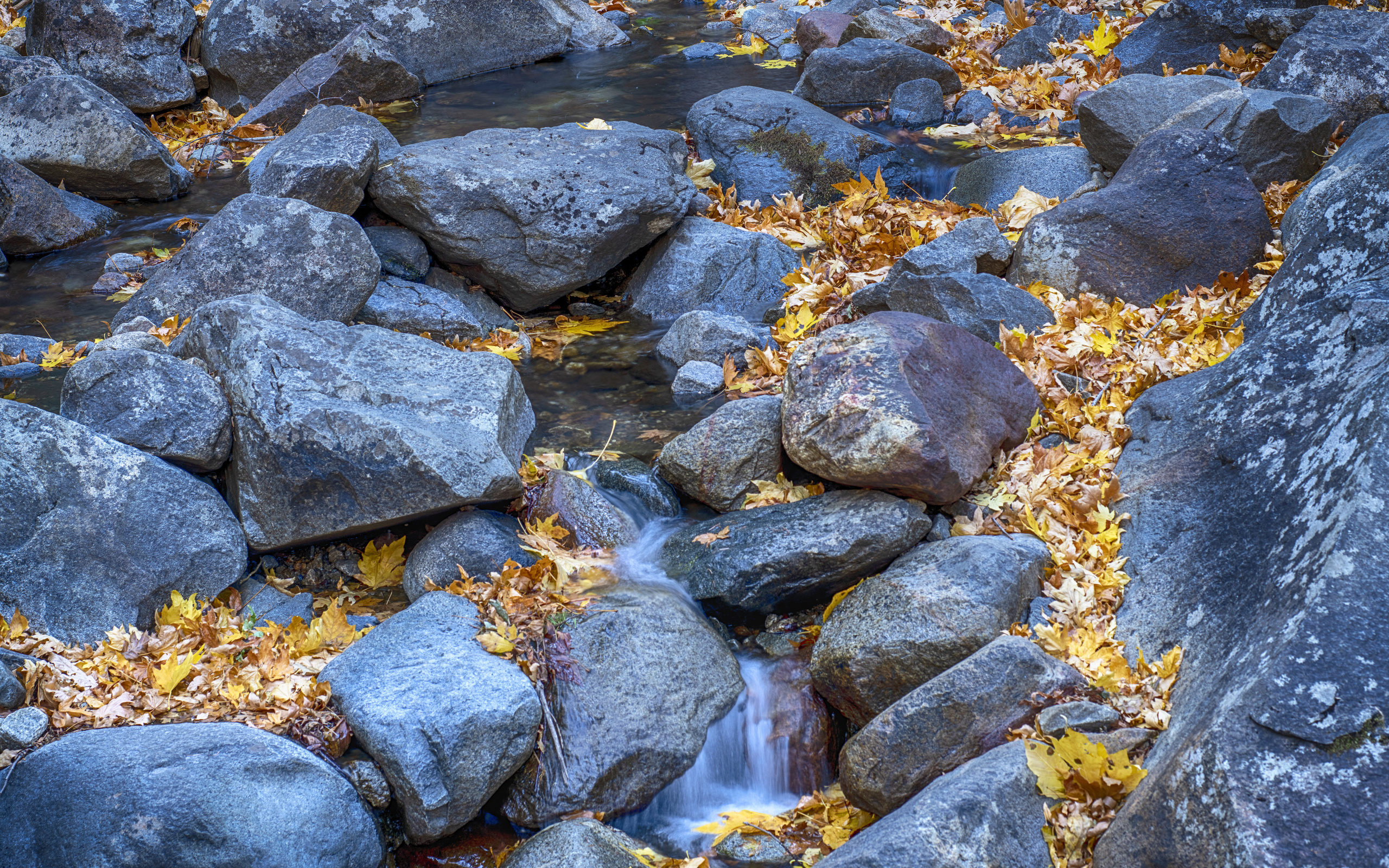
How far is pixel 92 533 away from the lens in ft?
13.3

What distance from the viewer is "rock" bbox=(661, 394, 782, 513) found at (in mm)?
4711

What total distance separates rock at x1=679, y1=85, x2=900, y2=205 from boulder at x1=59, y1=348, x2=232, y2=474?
453 cm

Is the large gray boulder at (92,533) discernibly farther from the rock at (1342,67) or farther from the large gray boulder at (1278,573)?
the rock at (1342,67)

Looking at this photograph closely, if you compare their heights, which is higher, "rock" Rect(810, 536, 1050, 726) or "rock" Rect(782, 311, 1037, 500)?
"rock" Rect(782, 311, 1037, 500)

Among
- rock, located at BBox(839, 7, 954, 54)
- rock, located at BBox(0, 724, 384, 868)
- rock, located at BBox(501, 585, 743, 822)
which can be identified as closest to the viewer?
rock, located at BBox(0, 724, 384, 868)

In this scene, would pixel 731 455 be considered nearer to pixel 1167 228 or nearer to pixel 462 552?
pixel 462 552

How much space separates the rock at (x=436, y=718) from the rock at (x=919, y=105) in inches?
277

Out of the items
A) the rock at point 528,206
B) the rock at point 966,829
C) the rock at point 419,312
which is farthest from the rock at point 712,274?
the rock at point 966,829

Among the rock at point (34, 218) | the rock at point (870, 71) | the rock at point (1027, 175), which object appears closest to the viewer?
the rock at point (1027, 175)

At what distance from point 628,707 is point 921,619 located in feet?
3.75

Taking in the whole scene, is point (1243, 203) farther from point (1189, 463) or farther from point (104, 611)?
point (104, 611)

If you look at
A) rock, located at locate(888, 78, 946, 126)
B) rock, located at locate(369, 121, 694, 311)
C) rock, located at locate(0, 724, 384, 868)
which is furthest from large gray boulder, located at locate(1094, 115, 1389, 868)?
rock, located at locate(888, 78, 946, 126)

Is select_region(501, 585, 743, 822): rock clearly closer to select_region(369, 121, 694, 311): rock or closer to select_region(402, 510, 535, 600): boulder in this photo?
select_region(402, 510, 535, 600): boulder

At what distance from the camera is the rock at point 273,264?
5676mm
